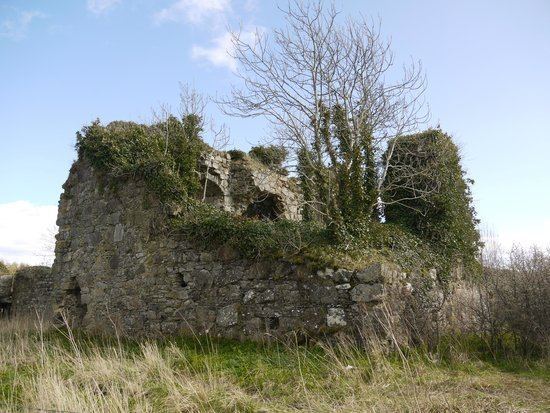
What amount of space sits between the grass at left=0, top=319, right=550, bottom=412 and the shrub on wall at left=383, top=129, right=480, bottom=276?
3788 mm

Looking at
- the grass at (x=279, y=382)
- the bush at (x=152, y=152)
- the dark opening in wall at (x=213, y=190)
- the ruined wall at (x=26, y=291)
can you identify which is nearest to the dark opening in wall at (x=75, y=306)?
the ruined wall at (x=26, y=291)

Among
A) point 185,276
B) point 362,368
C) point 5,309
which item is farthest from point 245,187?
point 5,309

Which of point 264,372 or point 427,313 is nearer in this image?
point 264,372

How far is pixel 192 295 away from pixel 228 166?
188 inches

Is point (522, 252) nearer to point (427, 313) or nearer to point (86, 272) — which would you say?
point (427, 313)

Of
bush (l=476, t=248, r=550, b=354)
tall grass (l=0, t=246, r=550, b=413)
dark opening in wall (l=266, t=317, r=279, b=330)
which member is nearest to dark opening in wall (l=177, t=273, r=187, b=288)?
tall grass (l=0, t=246, r=550, b=413)

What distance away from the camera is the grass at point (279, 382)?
507 centimetres

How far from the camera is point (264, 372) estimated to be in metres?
6.78

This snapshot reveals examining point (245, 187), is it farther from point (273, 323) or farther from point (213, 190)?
point (273, 323)

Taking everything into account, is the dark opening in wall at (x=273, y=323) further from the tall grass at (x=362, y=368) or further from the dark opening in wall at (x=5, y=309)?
the dark opening in wall at (x=5, y=309)

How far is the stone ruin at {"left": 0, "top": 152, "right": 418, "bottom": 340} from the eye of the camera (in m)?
8.45

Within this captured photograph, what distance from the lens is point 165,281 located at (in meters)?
10.1

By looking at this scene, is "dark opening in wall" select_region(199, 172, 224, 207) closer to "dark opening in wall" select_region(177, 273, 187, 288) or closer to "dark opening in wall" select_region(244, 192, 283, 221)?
"dark opening in wall" select_region(244, 192, 283, 221)

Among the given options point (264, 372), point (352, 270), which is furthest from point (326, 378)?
point (352, 270)
